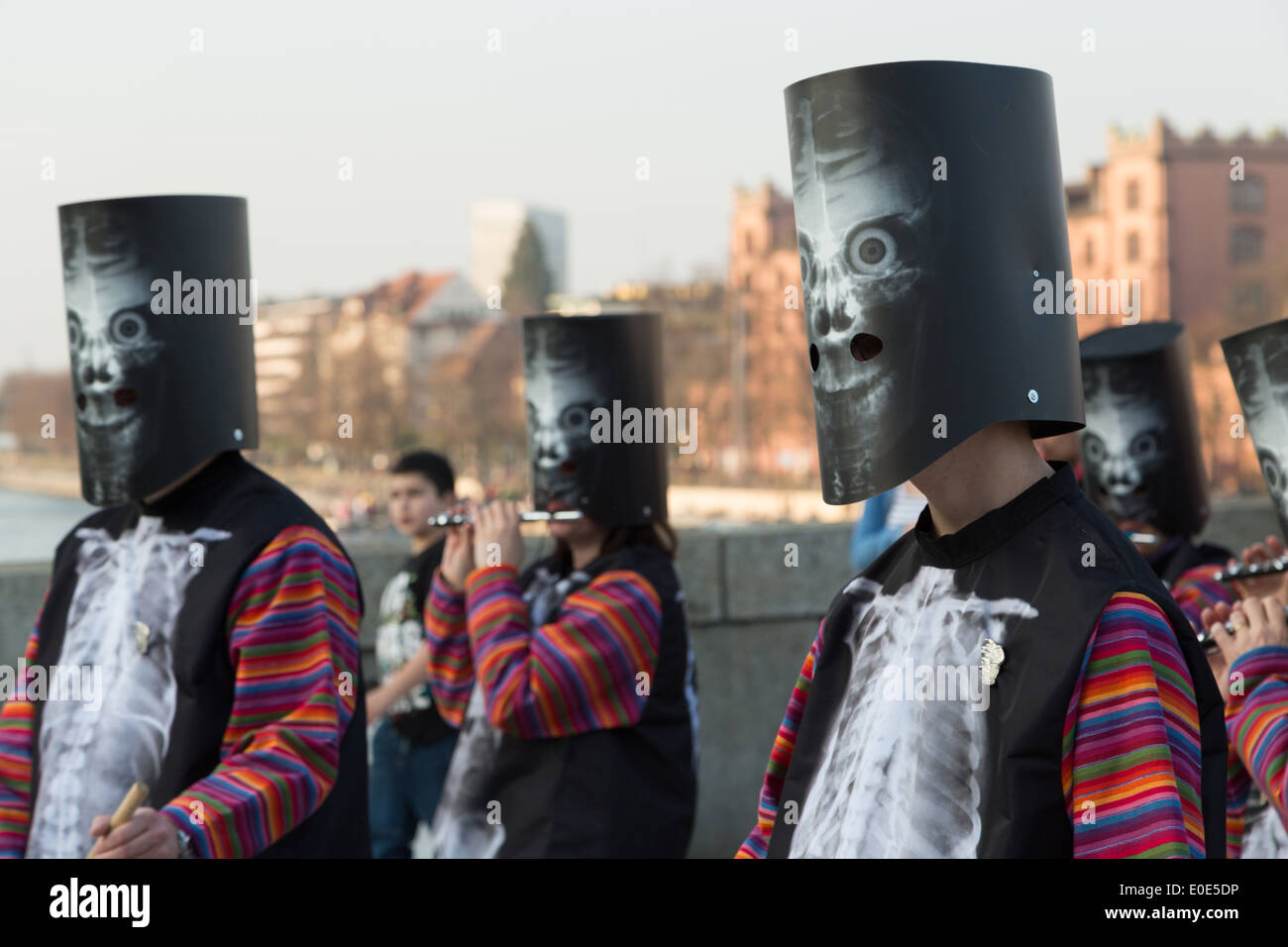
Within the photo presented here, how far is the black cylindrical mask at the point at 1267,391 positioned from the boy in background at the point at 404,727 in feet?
11.5

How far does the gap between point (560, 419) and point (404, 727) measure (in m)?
1.90

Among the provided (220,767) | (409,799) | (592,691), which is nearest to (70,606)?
(220,767)

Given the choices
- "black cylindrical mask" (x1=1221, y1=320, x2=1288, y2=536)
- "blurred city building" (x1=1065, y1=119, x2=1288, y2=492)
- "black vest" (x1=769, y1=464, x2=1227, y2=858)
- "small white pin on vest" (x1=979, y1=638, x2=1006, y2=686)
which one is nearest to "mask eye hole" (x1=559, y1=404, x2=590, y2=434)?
"black cylindrical mask" (x1=1221, y1=320, x2=1288, y2=536)

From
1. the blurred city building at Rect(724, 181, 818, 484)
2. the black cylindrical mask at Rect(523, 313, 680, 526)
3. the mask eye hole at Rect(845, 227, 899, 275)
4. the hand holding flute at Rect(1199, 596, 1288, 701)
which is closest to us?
the mask eye hole at Rect(845, 227, 899, 275)

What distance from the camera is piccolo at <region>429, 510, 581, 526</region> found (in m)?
4.65

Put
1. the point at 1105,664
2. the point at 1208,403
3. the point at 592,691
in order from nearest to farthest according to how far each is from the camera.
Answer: the point at 1105,664, the point at 592,691, the point at 1208,403

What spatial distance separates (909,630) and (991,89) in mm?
776

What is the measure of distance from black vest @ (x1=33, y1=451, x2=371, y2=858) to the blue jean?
276 centimetres

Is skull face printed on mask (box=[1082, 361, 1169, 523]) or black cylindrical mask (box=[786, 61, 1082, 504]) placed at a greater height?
black cylindrical mask (box=[786, 61, 1082, 504])

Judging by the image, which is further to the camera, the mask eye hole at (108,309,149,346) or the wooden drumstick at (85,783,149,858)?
the mask eye hole at (108,309,149,346)

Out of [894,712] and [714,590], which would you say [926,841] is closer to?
[894,712]

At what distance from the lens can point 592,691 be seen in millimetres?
4289

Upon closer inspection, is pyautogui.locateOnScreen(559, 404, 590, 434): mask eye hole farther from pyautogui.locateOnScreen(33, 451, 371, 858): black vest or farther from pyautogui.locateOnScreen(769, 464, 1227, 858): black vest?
pyautogui.locateOnScreen(769, 464, 1227, 858): black vest
